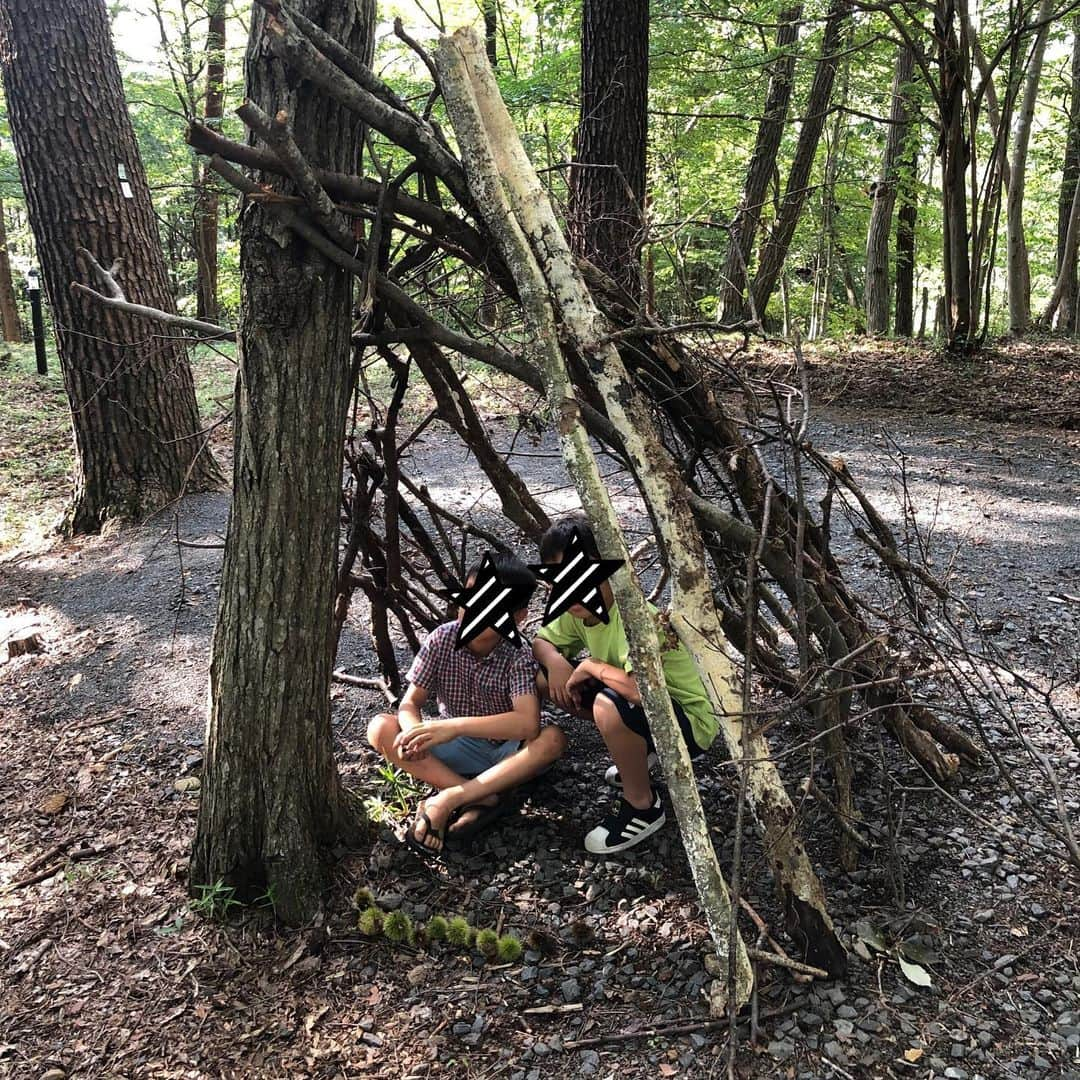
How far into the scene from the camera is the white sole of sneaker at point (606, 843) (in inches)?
104

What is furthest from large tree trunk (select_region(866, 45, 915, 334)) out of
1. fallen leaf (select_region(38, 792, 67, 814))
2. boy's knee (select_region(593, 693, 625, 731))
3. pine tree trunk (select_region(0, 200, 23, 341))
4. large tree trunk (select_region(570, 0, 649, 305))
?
pine tree trunk (select_region(0, 200, 23, 341))

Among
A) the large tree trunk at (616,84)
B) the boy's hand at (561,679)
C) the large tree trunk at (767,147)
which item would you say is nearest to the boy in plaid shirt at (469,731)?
the boy's hand at (561,679)

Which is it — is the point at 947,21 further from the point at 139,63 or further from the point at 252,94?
the point at 139,63

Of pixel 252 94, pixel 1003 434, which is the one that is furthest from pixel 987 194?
pixel 252 94

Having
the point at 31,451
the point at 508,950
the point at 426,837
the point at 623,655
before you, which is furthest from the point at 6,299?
the point at 508,950

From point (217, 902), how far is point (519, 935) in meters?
0.93

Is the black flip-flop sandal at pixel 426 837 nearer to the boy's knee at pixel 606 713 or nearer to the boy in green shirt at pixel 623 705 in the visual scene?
the boy in green shirt at pixel 623 705

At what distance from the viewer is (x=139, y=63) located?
12719 mm

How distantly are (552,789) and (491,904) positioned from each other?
541 millimetres

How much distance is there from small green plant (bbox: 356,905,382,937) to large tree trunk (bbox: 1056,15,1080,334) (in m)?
13.1

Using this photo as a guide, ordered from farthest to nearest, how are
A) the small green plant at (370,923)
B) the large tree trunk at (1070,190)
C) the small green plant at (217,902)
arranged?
the large tree trunk at (1070,190), the small green plant at (217,902), the small green plant at (370,923)

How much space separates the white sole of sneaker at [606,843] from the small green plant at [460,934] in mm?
459

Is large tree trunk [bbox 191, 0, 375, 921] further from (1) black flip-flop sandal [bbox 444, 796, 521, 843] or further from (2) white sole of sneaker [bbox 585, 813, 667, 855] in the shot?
(2) white sole of sneaker [bbox 585, 813, 667, 855]

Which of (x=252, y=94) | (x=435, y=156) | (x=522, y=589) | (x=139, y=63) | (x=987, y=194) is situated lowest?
(x=522, y=589)
